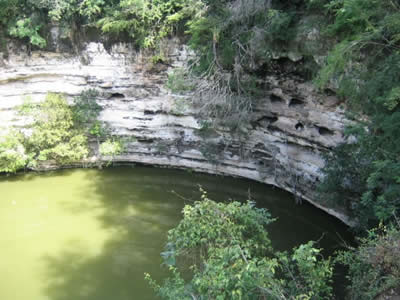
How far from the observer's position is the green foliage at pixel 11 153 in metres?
9.30

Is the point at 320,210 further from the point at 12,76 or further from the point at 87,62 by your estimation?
the point at 12,76

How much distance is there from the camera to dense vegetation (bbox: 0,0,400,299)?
3.80 meters

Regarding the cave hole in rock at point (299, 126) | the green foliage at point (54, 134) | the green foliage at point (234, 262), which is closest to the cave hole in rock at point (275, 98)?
the cave hole in rock at point (299, 126)

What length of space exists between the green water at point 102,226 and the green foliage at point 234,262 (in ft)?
7.22

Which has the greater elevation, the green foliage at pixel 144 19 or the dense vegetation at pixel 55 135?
the green foliage at pixel 144 19

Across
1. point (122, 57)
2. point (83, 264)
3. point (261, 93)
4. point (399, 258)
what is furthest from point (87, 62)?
point (399, 258)

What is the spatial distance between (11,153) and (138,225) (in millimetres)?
4190

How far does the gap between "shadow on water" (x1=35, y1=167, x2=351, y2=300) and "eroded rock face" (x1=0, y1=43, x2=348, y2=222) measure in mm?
438

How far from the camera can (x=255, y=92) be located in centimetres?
803

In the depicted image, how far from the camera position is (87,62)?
31.5ft

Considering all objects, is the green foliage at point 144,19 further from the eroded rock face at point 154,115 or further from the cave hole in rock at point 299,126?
the cave hole in rock at point 299,126

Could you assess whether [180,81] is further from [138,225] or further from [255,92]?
[138,225]

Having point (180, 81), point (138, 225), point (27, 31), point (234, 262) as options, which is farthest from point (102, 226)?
point (27, 31)

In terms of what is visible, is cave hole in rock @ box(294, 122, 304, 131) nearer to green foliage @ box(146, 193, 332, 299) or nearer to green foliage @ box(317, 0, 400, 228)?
green foliage @ box(317, 0, 400, 228)
